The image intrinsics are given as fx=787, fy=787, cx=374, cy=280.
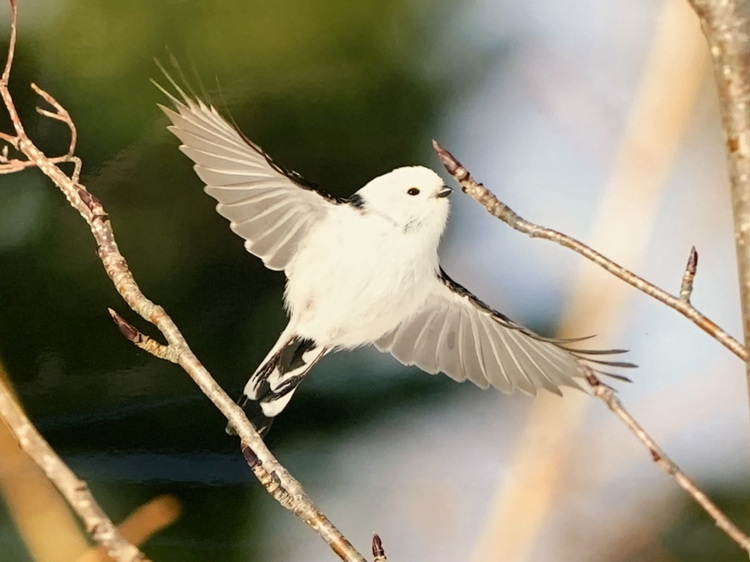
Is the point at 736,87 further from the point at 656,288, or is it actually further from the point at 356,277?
the point at 356,277

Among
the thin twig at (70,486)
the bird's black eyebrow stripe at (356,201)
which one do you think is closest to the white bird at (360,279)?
the bird's black eyebrow stripe at (356,201)

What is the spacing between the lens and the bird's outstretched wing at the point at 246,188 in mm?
569

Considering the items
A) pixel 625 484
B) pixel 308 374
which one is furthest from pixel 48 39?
pixel 625 484

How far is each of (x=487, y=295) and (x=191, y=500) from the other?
27 cm

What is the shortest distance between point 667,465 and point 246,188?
1.14 feet

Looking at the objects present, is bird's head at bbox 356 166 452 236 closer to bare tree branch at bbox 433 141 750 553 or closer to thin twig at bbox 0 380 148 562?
bare tree branch at bbox 433 141 750 553

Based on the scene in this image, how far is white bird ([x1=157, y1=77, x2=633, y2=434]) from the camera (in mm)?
579

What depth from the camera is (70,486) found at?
460 mm

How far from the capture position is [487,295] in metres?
0.60

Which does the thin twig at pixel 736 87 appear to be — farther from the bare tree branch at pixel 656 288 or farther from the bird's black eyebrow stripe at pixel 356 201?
the bird's black eyebrow stripe at pixel 356 201

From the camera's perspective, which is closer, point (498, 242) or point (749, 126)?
point (749, 126)

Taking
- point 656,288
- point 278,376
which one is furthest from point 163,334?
point 656,288

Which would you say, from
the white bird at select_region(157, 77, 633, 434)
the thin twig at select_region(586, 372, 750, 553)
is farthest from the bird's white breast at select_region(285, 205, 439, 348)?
the thin twig at select_region(586, 372, 750, 553)

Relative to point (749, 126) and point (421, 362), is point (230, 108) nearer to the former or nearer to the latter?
point (421, 362)
